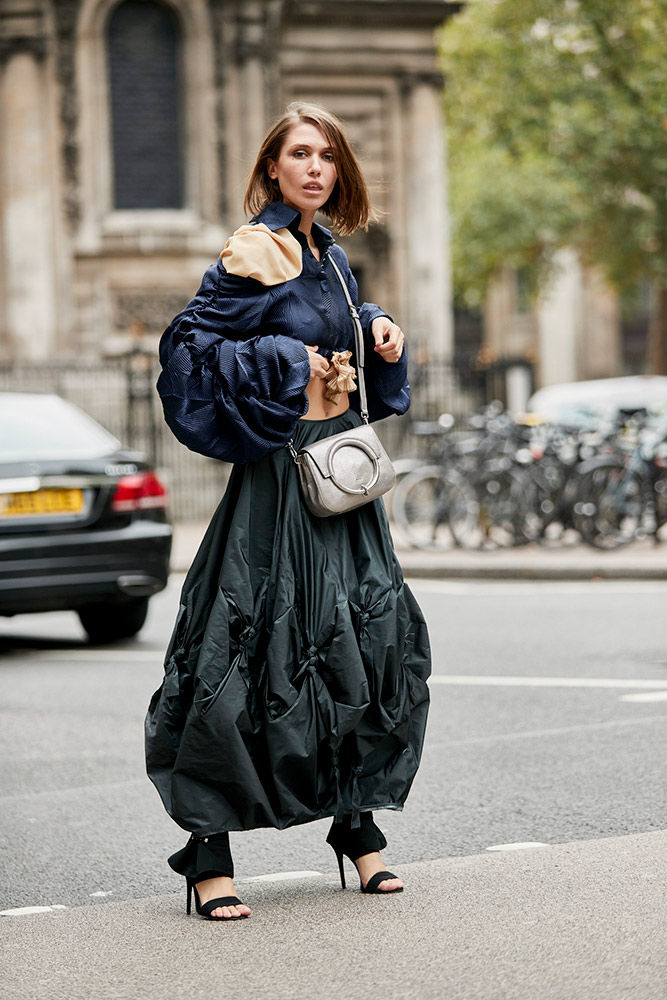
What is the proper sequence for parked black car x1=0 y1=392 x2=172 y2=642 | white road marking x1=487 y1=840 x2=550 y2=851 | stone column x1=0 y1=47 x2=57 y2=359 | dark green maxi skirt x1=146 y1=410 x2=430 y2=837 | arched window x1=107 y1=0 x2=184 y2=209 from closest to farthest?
dark green maxi skirt x1=146 y1=410 x2=430 y2=837 → white road marking x1=487 y1=840 x2=550 y2=851 → parked black car x1=0 y1=392 x2=172 y2=642 → stone column x1=0 y1=47 x2=57 y2=359 → arched window x1=107 y1=0 x2=184 y2=209

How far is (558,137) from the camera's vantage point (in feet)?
117

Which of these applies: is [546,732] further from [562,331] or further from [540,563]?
[562,331]

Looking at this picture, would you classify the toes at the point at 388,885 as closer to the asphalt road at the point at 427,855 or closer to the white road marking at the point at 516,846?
the asphalt road at the point at 427,855

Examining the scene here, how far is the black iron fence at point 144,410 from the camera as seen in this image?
74.8 ft

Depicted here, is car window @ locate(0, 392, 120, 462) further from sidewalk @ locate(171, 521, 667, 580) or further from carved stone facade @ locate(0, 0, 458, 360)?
carved stone facade @ locate(0, 0, 458, 360)

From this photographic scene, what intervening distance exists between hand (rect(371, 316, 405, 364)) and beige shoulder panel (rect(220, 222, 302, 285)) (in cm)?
26

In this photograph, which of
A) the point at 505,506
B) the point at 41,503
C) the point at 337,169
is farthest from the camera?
the point at 505,506

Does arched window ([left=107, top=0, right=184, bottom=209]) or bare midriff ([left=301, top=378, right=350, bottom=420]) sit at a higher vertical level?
arched window ([left=107, top=0, right=184, bottom=209])

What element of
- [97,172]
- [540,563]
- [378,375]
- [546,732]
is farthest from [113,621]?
[97,172]

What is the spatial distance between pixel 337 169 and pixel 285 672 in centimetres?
129

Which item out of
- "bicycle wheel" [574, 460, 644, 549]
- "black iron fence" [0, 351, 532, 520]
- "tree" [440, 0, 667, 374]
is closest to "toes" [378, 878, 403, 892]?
"bicycle wheel" [574, 460, 644, 549]

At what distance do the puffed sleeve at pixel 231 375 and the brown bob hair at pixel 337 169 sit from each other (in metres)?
0.30

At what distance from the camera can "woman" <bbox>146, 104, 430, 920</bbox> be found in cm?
397

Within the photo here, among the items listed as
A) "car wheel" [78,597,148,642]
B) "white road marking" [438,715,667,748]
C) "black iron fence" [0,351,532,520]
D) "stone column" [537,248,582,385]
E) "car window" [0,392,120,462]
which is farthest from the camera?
"stone column" [537,248,582,385]
